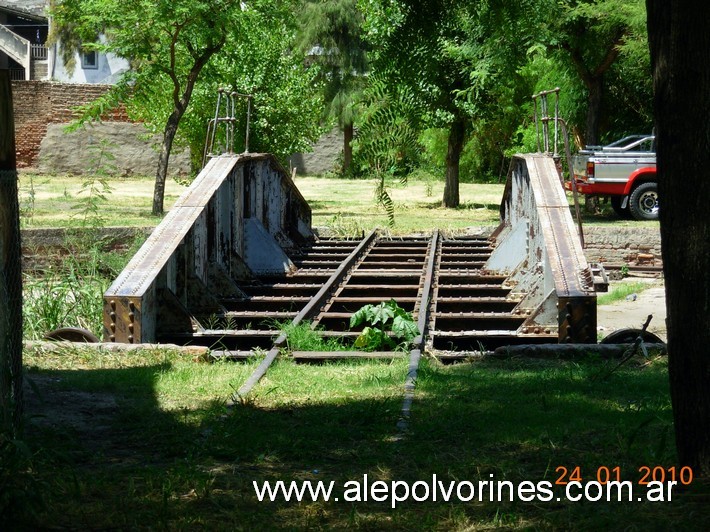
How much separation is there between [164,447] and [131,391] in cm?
153

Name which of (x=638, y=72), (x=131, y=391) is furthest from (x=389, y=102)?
(x=638, y=72)

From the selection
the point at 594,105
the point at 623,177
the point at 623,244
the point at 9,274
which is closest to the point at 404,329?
the point at 9,274

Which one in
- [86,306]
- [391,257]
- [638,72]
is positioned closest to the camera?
[86,306]

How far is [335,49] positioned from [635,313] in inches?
1274

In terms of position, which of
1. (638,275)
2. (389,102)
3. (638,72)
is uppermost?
(638,72)

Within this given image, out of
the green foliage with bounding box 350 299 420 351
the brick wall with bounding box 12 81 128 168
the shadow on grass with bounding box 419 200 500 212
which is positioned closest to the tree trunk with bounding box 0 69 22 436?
the green foliage with bounding box 350 299 420 351

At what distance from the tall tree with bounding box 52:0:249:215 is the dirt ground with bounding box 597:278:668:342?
9.56m

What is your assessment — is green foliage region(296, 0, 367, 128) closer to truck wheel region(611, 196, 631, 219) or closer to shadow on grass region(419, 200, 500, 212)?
shadow on grass region(419, 200, 500, 212)

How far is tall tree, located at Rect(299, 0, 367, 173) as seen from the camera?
138 ft

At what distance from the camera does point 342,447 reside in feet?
17.2

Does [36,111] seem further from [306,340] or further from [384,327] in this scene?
[306,340]

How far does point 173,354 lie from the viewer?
7980mm

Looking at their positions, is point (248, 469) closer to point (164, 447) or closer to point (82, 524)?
point (164, 447)

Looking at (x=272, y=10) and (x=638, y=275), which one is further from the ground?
(x=272, y=10)
